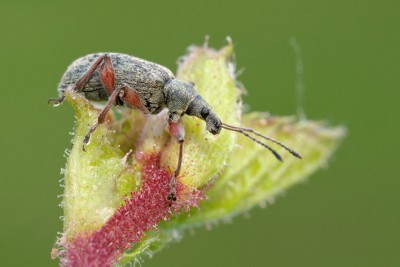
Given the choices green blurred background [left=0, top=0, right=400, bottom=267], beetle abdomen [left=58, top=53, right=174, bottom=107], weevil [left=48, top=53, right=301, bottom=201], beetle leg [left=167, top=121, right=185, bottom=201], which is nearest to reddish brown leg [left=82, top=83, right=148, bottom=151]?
weevil [left=48, top=53, right=301, bottom=201]

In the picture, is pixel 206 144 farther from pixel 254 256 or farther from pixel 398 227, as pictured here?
pixel 398 227

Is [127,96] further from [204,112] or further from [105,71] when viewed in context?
[204,112]

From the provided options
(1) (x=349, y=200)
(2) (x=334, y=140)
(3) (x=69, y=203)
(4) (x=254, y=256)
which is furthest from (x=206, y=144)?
(1) (x=349, y=200)

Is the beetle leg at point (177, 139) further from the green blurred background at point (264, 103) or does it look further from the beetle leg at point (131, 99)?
the green blurred background at point (264, 103)

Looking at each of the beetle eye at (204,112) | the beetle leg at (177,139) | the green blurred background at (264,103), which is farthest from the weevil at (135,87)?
the green blurred background at (264,103)

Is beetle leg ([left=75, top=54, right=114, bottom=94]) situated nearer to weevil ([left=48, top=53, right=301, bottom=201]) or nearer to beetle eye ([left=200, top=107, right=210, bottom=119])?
weevil ([left=48, top=53, right=301, bottom=201])

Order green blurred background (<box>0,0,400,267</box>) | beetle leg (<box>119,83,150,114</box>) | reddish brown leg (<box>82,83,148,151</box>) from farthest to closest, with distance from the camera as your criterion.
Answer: green blurred background (<box>0,0,400,267</box>) < beetle leg (<box>119,83,150,114</box>) < reddish brown leg (<box>82,83,148,151</box>)
